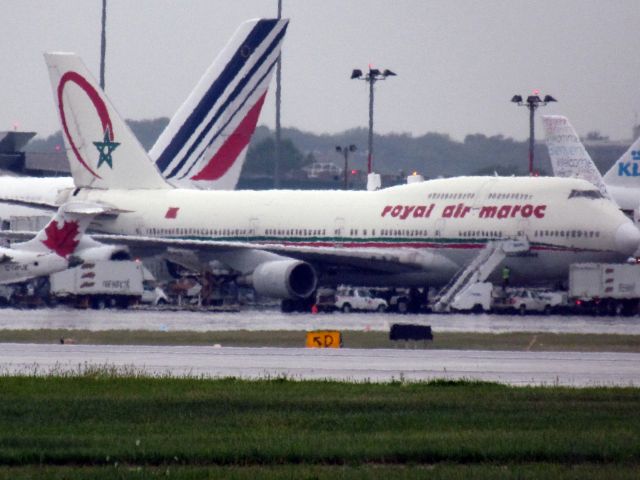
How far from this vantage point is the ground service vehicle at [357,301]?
71.2m

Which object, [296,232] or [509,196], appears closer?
[509,196]

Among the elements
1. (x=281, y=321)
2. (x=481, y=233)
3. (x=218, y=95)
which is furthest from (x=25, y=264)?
(x=218, y=95)

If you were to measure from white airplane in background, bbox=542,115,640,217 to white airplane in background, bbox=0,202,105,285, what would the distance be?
102 feet

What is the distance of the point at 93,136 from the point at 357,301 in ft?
48.1

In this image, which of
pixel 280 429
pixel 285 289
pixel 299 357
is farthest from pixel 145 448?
pixel 285 289

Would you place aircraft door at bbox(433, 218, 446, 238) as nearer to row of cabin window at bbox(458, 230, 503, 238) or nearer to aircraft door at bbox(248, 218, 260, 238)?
row of cabin window at bbox(458, 230, 503, 238)

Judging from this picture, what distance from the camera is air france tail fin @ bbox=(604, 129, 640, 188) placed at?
8244 cm

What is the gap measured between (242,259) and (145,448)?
43200 millimetres

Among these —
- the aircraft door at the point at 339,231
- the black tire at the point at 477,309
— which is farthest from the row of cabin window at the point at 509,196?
the aircraft door at the point at 339,231

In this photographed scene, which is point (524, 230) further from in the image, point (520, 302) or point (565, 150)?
point (565, 150)

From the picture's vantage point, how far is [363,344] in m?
38.2

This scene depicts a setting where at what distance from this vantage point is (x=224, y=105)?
75.1 m

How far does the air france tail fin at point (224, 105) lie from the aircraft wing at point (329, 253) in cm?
1425

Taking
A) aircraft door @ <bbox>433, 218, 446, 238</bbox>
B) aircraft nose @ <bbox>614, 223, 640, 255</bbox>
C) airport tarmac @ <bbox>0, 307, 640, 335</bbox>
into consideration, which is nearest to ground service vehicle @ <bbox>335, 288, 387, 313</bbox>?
aircraft door @ <bbox>433, 218, 446, 238</bbox>
